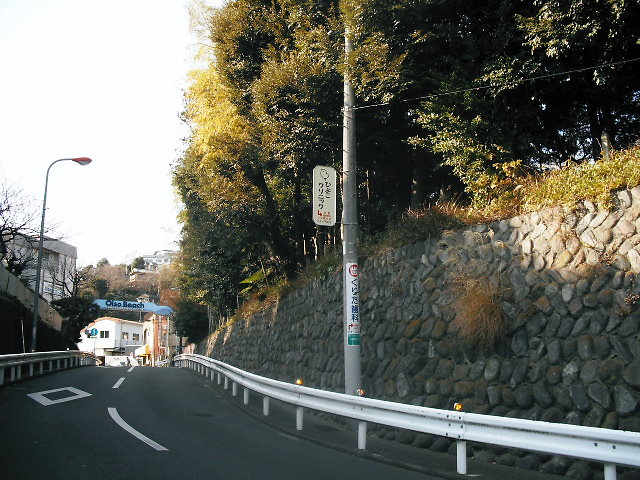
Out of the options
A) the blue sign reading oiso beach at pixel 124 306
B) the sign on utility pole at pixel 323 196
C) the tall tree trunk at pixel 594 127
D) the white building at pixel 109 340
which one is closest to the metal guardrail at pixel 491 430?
the sign on utility pole at pixel 323 196

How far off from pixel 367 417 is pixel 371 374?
3.92 m

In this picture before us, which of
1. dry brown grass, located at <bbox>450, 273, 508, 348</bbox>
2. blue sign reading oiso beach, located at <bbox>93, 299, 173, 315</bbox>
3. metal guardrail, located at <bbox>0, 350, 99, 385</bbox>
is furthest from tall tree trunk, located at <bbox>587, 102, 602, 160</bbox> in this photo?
blue sign reading oiso beach, located at <bbox>93, 299, 173, 315</bbox>

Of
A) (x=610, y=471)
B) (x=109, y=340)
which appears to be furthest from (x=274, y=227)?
(x=109, y=340)

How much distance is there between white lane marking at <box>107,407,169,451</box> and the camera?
788cm

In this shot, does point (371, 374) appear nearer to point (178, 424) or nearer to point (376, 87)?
point (178, 424)

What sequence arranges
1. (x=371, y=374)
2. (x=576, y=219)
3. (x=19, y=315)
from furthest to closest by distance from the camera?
(x=19, y=315), (x=371, y=374), (x=576, y=219)

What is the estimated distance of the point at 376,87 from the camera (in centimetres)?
1358

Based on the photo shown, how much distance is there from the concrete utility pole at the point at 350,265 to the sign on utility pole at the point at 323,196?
50cm

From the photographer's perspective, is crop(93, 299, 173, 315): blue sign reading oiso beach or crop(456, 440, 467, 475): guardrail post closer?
crop(456, 440, 467, 475): guardrail post

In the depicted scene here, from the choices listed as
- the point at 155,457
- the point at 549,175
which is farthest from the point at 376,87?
the point at 155,457

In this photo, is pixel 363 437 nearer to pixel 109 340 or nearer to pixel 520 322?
pixel 520 322

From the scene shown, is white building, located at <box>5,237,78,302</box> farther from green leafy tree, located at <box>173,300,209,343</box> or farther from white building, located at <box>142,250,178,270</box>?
white building, located at <box>142,250,178,270</box>

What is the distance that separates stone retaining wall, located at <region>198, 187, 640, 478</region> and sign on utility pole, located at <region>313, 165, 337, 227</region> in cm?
227

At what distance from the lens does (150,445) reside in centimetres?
788
